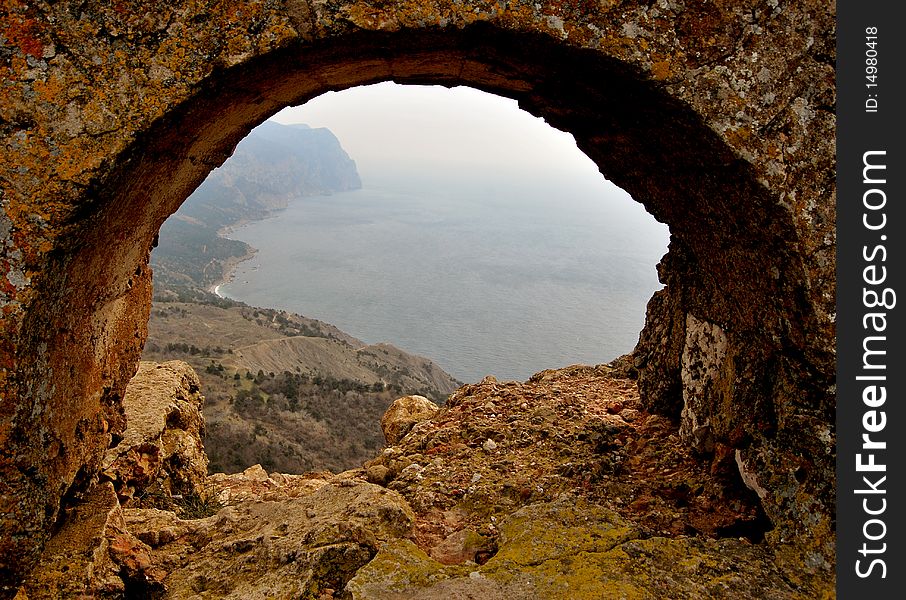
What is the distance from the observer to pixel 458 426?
507cm

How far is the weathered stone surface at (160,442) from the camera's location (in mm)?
4762

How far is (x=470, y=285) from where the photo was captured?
303ft

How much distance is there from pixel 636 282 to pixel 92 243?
8984 cm

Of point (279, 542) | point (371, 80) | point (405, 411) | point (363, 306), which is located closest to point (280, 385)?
point (405, 411)

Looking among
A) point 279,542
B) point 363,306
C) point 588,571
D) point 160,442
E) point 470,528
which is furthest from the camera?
point 363,306

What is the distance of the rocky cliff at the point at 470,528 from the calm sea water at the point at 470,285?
1776 inches

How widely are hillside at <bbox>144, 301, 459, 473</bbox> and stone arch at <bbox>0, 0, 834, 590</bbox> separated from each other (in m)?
11.2

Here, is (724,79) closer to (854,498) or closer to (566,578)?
(854,498)

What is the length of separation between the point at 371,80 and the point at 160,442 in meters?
4.18

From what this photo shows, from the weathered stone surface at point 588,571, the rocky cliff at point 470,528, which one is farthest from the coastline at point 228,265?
the weathered stone surface at point 588,571

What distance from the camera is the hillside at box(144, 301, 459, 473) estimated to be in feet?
50.0

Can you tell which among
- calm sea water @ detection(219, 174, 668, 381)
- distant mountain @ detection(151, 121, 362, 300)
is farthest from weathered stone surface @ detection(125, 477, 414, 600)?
calm sea water @ detection(219, 174, 668, 381)

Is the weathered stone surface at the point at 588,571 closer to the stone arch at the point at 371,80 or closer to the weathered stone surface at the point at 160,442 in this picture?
the stone arch at the point at 371,80

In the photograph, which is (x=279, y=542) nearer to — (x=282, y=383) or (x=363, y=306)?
(x=282, y=383)
